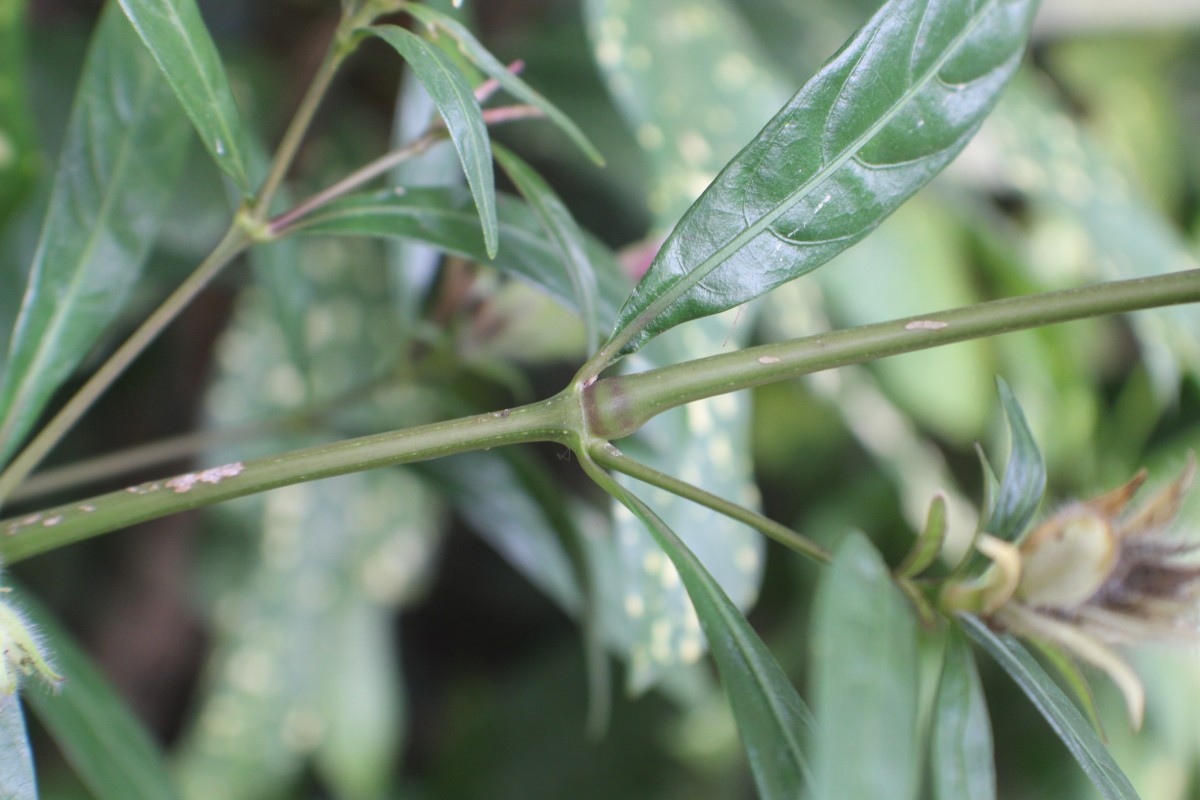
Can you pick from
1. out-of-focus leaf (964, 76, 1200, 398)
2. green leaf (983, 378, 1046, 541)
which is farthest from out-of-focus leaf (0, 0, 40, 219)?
out-of-focus leaf (964, 76, 1200, 398)

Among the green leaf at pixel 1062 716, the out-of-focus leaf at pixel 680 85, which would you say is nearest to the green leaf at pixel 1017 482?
the green leaf at pixel 1062 716

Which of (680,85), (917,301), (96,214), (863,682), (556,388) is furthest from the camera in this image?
(556,388)

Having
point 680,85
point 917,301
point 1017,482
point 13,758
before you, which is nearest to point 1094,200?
point 917,301

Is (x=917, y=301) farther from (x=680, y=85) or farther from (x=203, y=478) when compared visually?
(x=203, y=478)

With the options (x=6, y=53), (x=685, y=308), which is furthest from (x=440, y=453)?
(x=6, y=53)

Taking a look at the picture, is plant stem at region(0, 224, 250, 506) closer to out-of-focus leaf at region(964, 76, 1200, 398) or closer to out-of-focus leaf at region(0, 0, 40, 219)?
out-of-focus leaf at region(0, 0, 40, 219)

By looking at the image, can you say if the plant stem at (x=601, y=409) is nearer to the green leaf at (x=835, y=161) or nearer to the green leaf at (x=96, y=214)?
the green leaf at (x=835, y=161)
